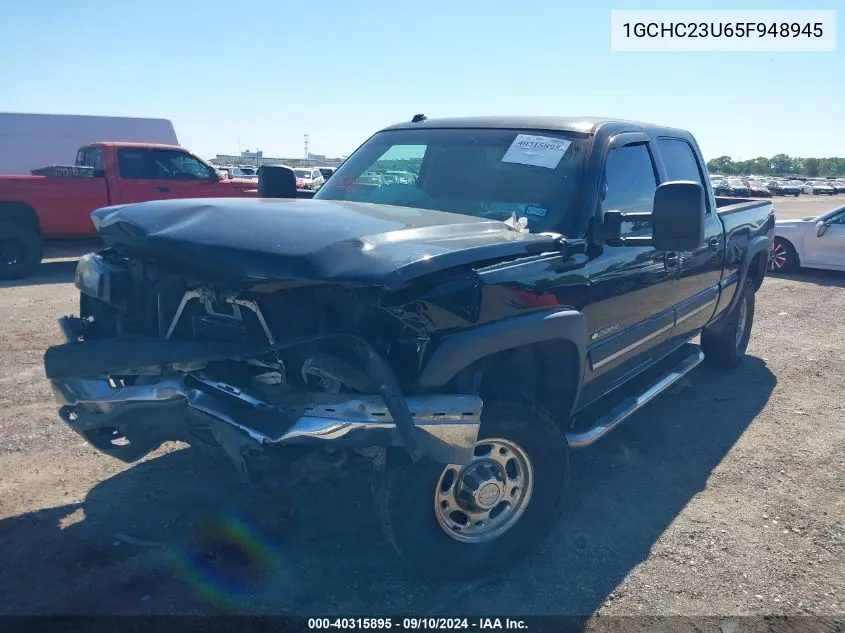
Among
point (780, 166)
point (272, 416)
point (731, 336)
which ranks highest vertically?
point (780, 166)

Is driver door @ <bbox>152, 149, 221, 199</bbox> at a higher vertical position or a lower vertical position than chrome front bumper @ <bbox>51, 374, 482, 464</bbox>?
higher

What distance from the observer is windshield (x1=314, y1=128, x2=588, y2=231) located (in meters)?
3.64

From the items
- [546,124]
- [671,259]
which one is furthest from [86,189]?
[671,259]

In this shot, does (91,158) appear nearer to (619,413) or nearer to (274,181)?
(274,181)

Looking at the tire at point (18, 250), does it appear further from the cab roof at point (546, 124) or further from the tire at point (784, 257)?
the tire at point (784, 257)

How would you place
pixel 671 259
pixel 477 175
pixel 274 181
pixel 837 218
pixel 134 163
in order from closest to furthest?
pixel 477 175 < pixel 671 259 < pixel 274 181 < pixel 134 163 < pixel 837 218

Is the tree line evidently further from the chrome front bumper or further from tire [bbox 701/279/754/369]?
the chrome front bumper

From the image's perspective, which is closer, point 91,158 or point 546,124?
point 546,124

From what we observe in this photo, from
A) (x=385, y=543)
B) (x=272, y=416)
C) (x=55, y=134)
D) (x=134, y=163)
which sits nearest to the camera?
(x=272, y=416)

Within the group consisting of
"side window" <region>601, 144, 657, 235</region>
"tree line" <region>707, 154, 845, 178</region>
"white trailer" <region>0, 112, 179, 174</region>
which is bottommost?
"side window" <region>601, 144, 657, 235</region>

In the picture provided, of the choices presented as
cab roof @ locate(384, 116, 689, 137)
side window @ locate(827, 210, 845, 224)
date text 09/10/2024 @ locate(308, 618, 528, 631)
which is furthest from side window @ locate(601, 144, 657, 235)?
side window @ locate(827, 210, 845, 224)

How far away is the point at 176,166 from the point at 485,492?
1069cm

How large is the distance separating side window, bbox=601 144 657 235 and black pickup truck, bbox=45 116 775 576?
0.02m

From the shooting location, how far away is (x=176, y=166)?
12.1 meters
